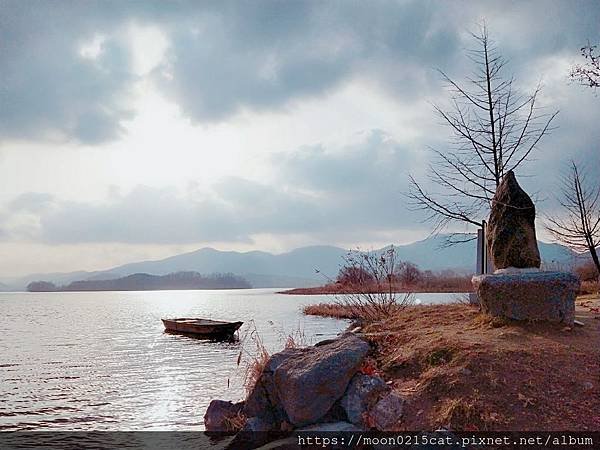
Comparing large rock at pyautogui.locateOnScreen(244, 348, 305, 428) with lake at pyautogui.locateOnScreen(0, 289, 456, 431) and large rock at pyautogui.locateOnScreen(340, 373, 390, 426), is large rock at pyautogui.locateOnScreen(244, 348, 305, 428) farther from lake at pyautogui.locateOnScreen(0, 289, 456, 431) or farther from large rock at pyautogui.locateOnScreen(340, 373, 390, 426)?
lake at pyautogui.locateOnScreen(0, 289, 456, 431)

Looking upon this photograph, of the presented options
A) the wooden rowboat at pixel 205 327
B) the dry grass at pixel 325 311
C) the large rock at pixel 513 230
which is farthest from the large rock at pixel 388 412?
the dry grass at pixel 325 311

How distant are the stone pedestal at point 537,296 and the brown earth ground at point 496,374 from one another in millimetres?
196

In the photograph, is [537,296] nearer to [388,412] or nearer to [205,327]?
[388,412]

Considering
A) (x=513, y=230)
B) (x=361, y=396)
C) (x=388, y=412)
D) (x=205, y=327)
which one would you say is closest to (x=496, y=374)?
(x=388, y=412)

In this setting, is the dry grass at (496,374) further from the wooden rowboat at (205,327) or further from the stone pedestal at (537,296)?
the wooden rowboat at (205,327)

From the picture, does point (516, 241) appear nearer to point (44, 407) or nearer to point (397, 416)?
point (397, 416)

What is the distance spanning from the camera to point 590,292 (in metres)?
20.5

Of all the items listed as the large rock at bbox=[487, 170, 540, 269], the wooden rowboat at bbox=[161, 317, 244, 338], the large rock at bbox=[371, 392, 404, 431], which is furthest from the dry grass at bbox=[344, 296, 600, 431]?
the wooden rowboat at bbox=[161, 317, 244, 338]

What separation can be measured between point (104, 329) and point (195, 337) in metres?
9.87

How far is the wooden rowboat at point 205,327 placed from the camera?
31.0m

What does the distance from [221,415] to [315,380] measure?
284 cm

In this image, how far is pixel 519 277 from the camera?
1012 cm

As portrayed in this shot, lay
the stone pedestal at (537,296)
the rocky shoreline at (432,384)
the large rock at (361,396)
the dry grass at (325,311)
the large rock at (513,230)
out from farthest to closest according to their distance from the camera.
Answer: the dry grass at (325,311) < the large rock at (513,230) < the stone pedestal at (537,296) < the large rock at (361,396) < the rocky shoreline at (432,384)

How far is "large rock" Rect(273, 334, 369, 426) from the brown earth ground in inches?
21.1
